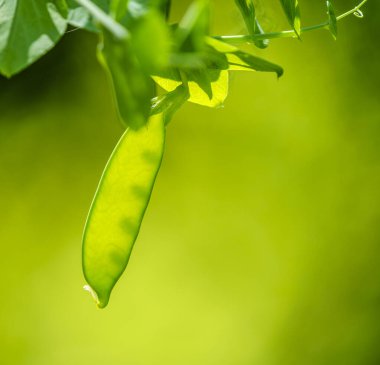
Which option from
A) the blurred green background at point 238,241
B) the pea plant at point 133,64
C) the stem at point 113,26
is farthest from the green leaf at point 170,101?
the blurred green background at point 238,241

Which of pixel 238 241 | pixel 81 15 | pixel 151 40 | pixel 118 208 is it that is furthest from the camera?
pixel 238 241

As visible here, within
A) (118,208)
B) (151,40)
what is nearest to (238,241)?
(118,208)

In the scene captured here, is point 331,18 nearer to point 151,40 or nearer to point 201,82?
point 201,82

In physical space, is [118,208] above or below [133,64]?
below

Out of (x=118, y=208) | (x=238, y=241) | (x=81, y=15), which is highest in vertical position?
(x=81, y=15)

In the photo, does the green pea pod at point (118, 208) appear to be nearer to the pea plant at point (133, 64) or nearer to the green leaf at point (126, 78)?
the pea plant at point (133, 64)
